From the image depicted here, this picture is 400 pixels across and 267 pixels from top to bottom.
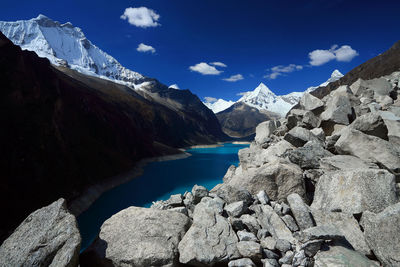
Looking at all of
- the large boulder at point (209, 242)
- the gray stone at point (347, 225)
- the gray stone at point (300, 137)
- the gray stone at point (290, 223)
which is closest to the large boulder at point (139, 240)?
the large boulder at point (209, 242)

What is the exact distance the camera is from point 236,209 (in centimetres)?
527

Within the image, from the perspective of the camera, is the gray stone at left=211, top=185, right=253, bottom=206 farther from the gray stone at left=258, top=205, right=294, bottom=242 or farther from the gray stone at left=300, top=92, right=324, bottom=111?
the gray stone at left=300, top=92, right=324, bottom=111

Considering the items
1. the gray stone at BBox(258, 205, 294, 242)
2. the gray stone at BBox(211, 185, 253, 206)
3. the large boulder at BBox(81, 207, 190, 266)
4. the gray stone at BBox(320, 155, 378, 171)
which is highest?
the gray stone at BBox(320, 155, 378, 171)

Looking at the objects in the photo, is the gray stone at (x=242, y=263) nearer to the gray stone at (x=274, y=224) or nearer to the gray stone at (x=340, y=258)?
the gray stone at (x=274, y=224)

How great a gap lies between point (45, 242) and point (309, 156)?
7920 millimetres

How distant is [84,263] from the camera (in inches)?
181

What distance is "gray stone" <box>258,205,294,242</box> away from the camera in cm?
432

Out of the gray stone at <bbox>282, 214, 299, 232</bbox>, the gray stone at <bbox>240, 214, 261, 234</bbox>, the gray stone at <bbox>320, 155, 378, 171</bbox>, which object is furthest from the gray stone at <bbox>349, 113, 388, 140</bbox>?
the gray stone at <bbox>240, 214, 261, 234</bbox>

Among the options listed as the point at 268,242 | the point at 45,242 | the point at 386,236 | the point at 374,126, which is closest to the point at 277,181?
the point at 268,242

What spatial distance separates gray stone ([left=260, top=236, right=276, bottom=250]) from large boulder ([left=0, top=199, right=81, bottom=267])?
3.86 m

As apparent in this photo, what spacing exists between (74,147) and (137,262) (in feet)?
128

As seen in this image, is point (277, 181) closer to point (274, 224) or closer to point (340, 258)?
point (274, 224)

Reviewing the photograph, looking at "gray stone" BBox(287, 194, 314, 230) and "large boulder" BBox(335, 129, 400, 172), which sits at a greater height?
"large boulder" BBox(335, 129, 400, 172)

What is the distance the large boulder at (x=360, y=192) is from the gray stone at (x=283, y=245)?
1701mm
